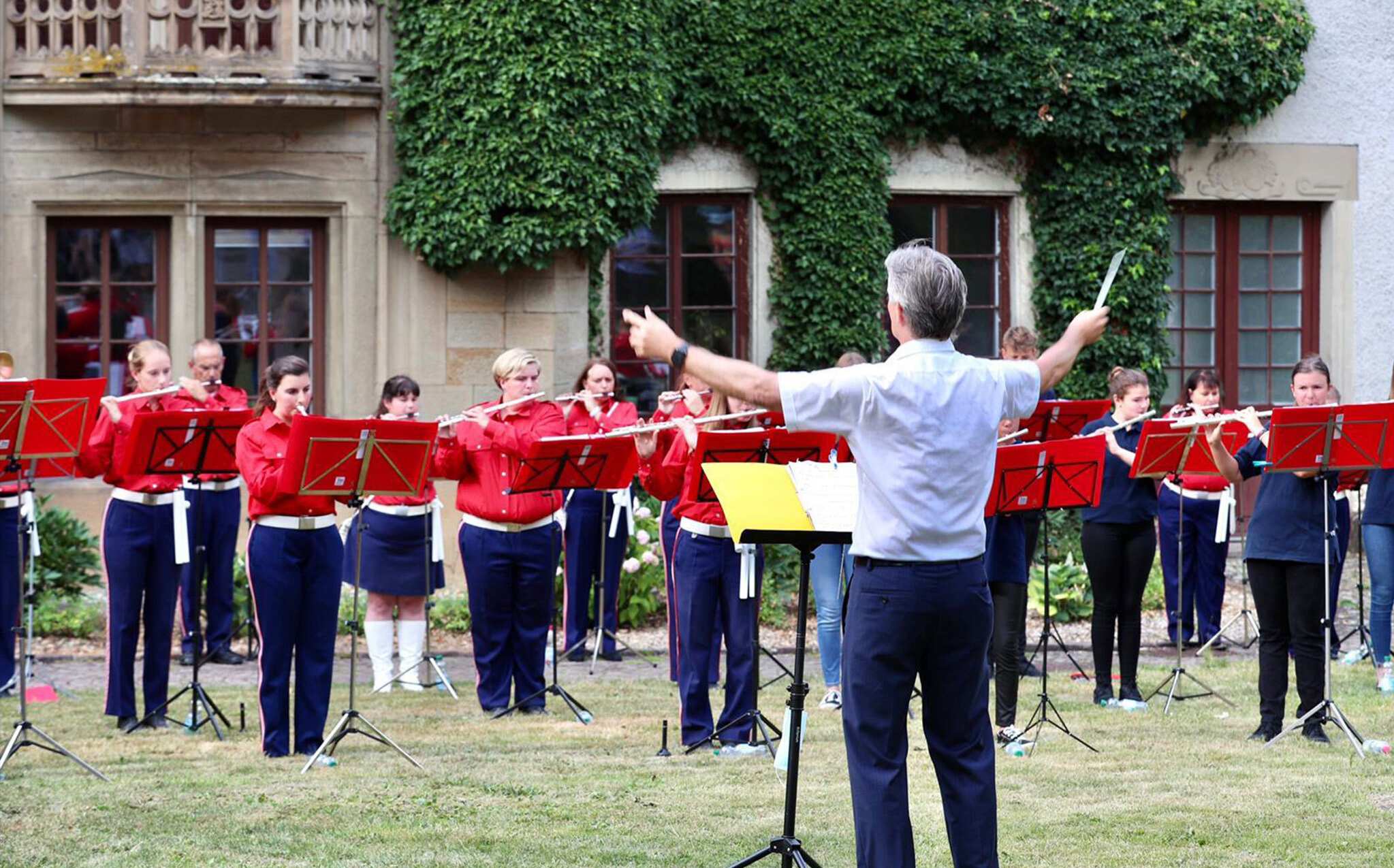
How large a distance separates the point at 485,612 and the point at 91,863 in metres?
3.87

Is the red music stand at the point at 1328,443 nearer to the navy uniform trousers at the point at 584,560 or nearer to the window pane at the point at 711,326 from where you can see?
the navy uniform trousers at the point at 584,560

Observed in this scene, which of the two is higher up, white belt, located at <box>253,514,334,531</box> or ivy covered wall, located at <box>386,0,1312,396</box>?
ivy covered wall, located at <box>386,0,1312,396</box>

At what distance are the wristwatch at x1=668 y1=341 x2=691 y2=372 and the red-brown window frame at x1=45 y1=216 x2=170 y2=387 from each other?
12.2m

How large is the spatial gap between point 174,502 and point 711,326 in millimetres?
8014

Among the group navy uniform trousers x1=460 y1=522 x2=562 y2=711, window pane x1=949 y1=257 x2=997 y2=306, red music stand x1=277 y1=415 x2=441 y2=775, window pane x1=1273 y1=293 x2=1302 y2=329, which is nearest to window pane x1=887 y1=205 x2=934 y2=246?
window pane x1=949 y1=257 x2=997 y2=306

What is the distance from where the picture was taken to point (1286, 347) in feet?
60.4

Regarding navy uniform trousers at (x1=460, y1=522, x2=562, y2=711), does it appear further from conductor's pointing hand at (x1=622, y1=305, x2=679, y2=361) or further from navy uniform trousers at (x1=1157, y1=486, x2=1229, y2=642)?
conductor's pointing hand at (x1=622, y1=305, x2=679, y2=361)

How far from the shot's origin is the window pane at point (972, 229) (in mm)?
17859

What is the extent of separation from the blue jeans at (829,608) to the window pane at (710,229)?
6.90 m

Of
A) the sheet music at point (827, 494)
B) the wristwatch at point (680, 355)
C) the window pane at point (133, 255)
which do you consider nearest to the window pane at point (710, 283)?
the window pane at point (133, 255)

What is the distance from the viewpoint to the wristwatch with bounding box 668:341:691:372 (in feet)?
16.7

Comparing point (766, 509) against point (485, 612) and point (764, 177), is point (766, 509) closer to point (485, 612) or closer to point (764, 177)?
point (485, 612)

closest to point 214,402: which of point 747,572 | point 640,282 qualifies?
point 747,572

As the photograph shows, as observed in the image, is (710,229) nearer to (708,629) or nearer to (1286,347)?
(1286,347)
